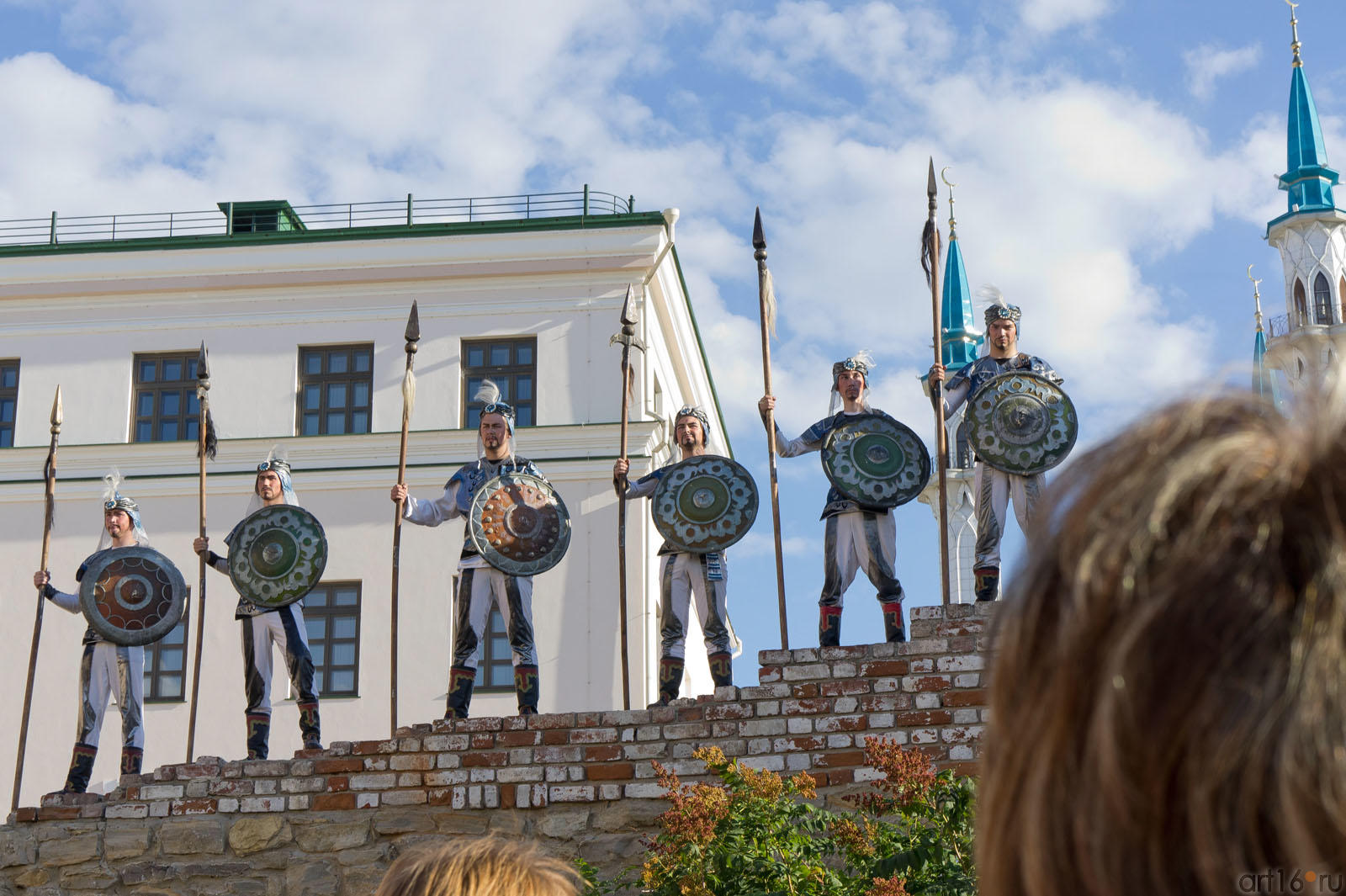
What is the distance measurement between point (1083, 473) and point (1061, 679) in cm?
11

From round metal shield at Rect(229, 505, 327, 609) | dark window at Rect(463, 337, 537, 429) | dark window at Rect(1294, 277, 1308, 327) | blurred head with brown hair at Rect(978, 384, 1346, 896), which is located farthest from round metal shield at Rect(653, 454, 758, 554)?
dark window at Rect(1294, 277, 1308, 327)

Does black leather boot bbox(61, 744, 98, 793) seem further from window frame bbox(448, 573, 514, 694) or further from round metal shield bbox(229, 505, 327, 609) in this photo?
window frame bbox(448, 573, 514, 694)

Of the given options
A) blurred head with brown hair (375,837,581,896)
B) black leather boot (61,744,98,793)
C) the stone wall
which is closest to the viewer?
blurred head with brown hair (375,837,581,896)

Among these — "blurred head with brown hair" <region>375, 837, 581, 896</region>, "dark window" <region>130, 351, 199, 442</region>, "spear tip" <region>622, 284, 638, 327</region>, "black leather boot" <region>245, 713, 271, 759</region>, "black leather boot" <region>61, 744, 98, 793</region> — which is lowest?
"blurred head with brown hair" <region>375, 837, 581, 896</region>

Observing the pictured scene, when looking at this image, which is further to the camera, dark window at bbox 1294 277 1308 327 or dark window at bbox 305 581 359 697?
dark window at bbox 1294 277 1308 327

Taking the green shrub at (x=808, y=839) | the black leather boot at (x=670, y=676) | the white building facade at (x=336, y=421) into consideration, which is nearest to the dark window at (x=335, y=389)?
the white building facade at (x=336, y=421)

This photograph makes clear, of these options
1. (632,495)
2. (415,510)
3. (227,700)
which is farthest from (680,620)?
(227,700)

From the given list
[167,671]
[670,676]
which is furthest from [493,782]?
[167,671]

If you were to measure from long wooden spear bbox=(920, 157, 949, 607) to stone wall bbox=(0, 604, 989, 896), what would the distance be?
1.37m

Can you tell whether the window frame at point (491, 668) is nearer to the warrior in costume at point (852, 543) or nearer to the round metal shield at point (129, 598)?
the round metal shield at point (129, 598)

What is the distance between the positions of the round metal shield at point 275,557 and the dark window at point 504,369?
7996 millimetres

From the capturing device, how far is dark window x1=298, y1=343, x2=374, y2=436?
18641mm

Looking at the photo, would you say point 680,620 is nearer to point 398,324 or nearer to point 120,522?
point 120,522

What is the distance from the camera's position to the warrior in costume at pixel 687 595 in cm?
988
